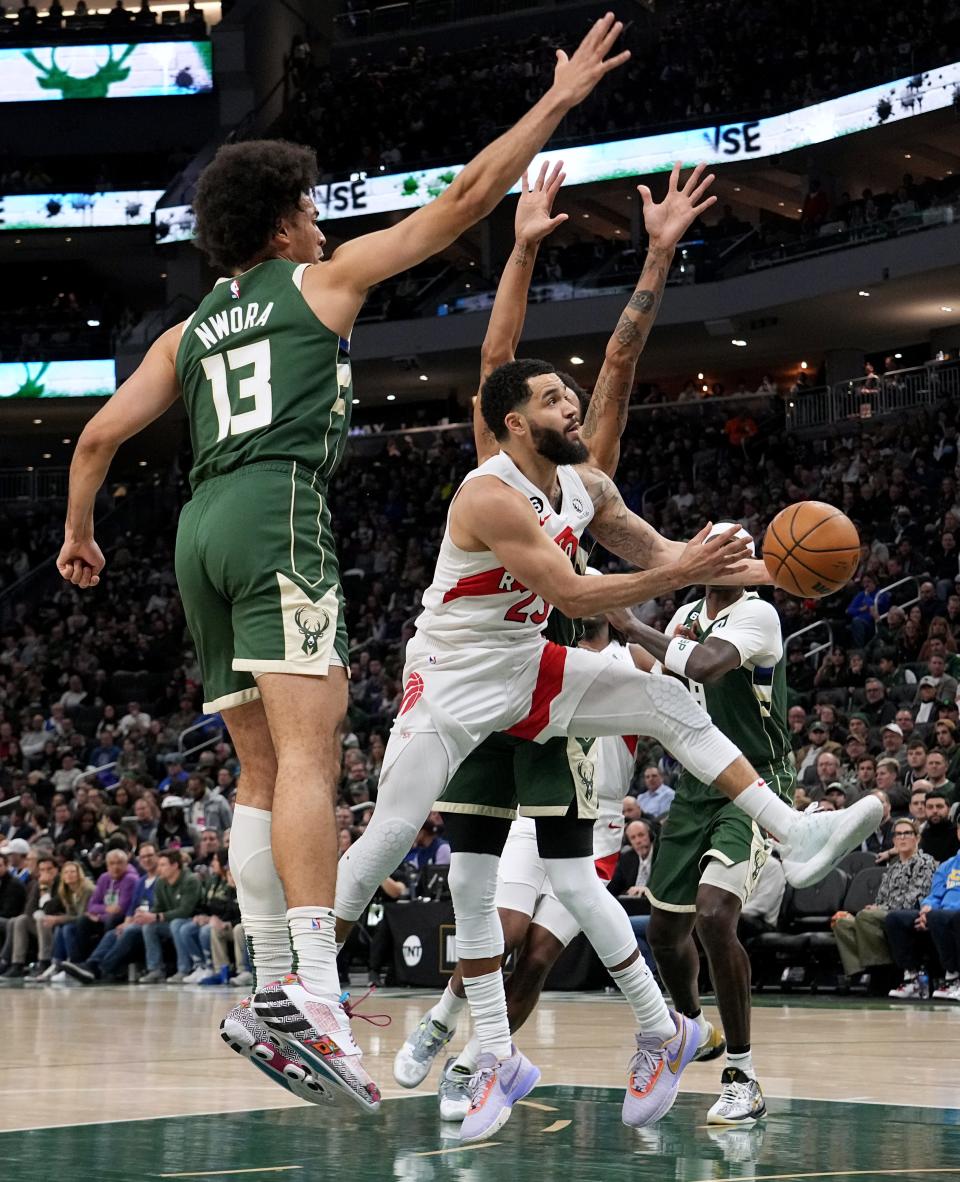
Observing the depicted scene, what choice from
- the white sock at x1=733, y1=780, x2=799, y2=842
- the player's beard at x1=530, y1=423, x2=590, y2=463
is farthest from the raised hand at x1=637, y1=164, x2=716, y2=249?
the white sock at x1=733, y1=780, x2=799, y2=842

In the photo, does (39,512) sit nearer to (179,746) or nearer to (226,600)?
(179,746)

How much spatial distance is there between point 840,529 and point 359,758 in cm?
1236

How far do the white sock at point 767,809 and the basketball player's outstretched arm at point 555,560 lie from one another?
33.8 inches

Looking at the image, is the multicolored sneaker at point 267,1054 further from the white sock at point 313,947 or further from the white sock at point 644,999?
the white sock at point 644,999

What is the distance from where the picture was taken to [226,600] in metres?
4.38

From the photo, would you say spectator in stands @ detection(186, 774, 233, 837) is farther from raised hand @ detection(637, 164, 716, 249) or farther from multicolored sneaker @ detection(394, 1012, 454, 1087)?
raised hand @ detection(637, 164, 716, 249)

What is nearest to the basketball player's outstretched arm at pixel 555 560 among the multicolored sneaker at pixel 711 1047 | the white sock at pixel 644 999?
the white sock at pixel 644 999

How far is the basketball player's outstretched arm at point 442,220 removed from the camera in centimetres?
420

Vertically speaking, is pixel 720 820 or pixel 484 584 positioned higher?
pixel 484 584

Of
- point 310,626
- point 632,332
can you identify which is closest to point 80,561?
point 310,626

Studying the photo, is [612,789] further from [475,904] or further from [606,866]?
[475,904]

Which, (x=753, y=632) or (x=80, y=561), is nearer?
(x=80, y=561)

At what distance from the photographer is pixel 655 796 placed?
15.5 metres

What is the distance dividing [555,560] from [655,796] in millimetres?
10543
